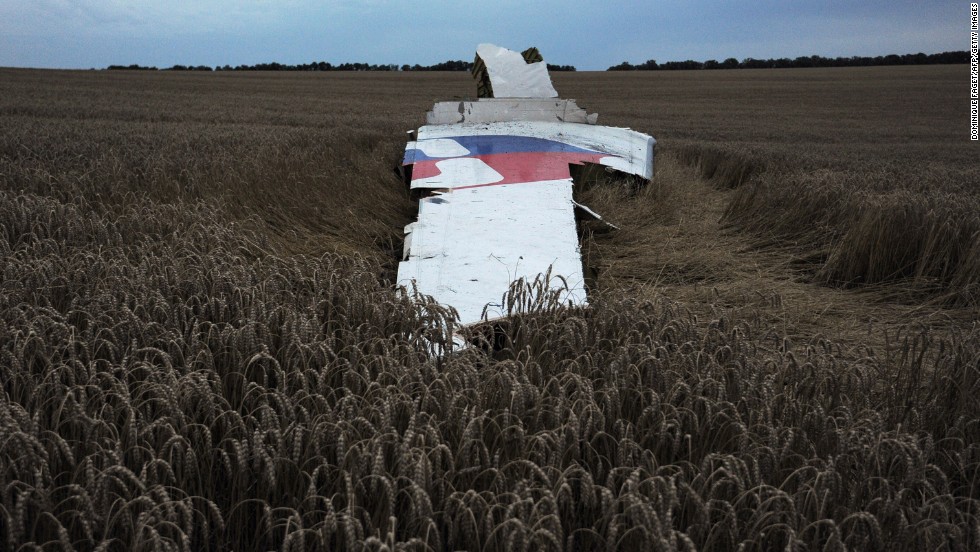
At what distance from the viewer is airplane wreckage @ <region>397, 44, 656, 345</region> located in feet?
12.3

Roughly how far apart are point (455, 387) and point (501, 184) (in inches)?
147

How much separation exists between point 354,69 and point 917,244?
1944 inches

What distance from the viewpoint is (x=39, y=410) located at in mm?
1792

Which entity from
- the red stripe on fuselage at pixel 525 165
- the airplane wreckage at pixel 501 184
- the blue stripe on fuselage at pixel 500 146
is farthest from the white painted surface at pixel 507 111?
the red stripe on fuselage at pixel 525 165

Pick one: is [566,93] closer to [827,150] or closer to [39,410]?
[827,150]

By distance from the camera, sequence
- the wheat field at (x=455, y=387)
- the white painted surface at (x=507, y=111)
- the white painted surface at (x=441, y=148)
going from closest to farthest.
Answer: the wheat field at (x=455, y=387)
the white painted surface at (x=441, y=148)
the white painted surface at (x=507, y=111)

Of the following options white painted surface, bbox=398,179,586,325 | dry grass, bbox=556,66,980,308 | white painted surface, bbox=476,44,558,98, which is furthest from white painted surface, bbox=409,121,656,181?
white painted surface, bbox=398,179,586,325

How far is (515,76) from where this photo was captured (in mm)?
9875

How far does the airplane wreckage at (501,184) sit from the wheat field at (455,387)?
452 mm

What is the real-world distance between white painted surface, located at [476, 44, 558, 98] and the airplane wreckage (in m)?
0.01

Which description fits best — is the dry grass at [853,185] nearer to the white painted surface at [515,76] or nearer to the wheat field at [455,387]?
the wheat field at [455,387]

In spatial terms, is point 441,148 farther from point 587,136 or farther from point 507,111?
point 507,111

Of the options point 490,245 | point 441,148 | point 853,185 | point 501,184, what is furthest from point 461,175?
point 853,185

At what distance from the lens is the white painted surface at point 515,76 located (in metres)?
9.71
